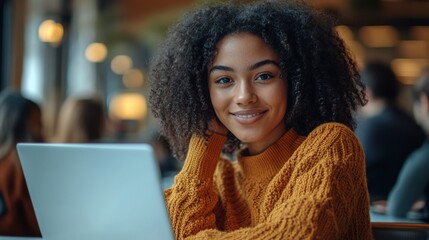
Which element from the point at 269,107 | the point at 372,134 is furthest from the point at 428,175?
the point at 269,107

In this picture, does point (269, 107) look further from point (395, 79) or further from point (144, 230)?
point (395, 79)

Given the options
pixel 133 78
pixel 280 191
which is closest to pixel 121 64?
pixel 133 78

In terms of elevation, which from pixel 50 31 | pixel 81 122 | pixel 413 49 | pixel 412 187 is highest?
pixel 50 31

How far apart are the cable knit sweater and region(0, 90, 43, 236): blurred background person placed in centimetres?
120

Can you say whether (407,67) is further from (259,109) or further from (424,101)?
(259,109)

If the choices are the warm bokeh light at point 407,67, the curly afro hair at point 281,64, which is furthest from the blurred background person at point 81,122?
the warm bokeh light at point 407,67

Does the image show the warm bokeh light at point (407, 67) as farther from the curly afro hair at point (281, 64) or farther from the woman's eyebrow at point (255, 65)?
the woman's eyebrow at point (255, 65)

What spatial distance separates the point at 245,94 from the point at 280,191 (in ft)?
0.73

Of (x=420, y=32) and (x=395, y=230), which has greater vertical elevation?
(x=420, y=32)

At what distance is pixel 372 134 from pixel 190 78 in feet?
6.74

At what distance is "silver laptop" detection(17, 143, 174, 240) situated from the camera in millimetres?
1160

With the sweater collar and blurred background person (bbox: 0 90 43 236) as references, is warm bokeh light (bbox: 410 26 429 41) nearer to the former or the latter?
blurred background person (bbox: 0 90 43 236)

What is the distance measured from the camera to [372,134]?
3465mm

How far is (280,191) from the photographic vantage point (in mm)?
1436
